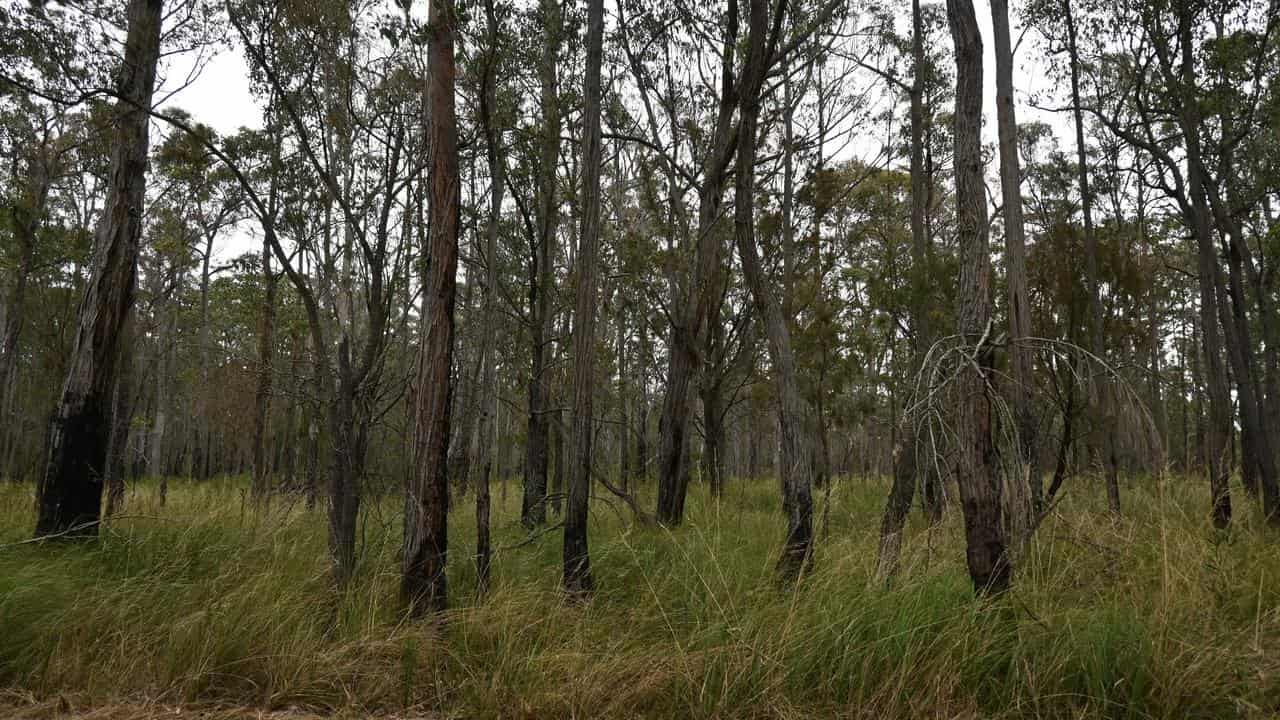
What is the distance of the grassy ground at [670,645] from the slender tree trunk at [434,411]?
277 mm

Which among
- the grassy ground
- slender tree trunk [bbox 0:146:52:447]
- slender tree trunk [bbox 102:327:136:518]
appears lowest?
the grassy ground

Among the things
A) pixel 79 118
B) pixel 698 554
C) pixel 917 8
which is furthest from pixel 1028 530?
pixel 79 118

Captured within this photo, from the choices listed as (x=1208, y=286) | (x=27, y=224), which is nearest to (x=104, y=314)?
(x=27, y=224)

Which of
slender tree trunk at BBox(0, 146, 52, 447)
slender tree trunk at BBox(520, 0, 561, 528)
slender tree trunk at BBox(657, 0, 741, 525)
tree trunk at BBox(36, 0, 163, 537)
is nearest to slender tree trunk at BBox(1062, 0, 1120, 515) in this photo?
slender tree trunk at BBox(657, 0, 741, 525)

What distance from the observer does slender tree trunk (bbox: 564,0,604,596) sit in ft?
16.1

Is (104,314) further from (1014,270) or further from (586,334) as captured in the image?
(1014,270)

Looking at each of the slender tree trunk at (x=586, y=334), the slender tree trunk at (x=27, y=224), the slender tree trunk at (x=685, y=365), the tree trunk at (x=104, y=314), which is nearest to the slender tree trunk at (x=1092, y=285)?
the slender tree trunk at (x=685, y=365)

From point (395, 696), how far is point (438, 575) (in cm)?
103

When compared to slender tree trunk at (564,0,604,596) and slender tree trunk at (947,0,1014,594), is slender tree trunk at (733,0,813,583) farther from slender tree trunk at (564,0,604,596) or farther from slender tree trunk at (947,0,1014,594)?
slender tree trunk at (947,0,1014,594)

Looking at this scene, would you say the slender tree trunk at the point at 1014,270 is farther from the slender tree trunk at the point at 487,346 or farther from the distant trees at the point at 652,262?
the slender tree trunk at the point at 487,346

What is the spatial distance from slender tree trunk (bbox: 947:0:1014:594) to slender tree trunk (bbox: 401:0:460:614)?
298cm

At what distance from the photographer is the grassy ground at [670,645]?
9.71 feet

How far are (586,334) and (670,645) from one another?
7.51 ft

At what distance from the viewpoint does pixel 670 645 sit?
11.8ft
